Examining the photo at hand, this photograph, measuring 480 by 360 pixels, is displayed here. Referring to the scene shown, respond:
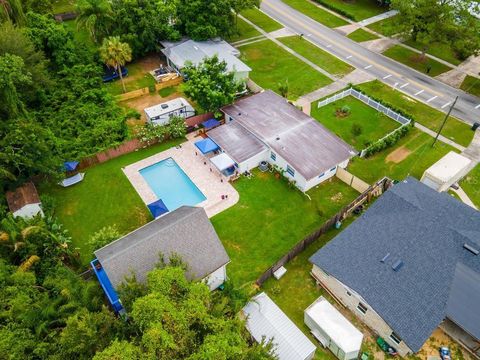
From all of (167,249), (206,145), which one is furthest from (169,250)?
(206,145)

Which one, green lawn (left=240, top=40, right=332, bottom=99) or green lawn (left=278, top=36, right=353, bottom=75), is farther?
green lawn (left=278, top=36, right=353, bottom=75)

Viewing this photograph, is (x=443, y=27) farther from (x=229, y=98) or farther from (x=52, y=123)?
(x=52, y=123)

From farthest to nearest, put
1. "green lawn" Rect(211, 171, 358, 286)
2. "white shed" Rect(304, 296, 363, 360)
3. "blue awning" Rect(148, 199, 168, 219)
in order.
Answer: "blue awning" Rect(148, 199, 168, 219) → "green lawn" Rect(211, 171, 358, 286) → "white shed" Rect(304, 296, 363, 360)

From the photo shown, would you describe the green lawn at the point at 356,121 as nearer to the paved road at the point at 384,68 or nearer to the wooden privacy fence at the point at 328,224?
the wooden privacy fence at the point at 328,224

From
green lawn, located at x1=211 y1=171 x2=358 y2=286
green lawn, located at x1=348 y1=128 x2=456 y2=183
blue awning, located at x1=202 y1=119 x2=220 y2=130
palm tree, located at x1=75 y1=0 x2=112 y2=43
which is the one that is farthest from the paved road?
palm tree, located at x1=75 y1=0 x2=112 y2=43

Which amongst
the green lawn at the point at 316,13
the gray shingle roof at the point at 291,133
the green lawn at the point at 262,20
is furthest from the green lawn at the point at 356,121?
the green lawn at the point at 316,13

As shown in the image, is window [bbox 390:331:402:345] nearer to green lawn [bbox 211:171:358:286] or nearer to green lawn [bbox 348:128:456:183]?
green lawn [bbox 211:171:358:286]

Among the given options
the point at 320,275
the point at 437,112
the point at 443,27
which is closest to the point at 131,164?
the point at 320,275
